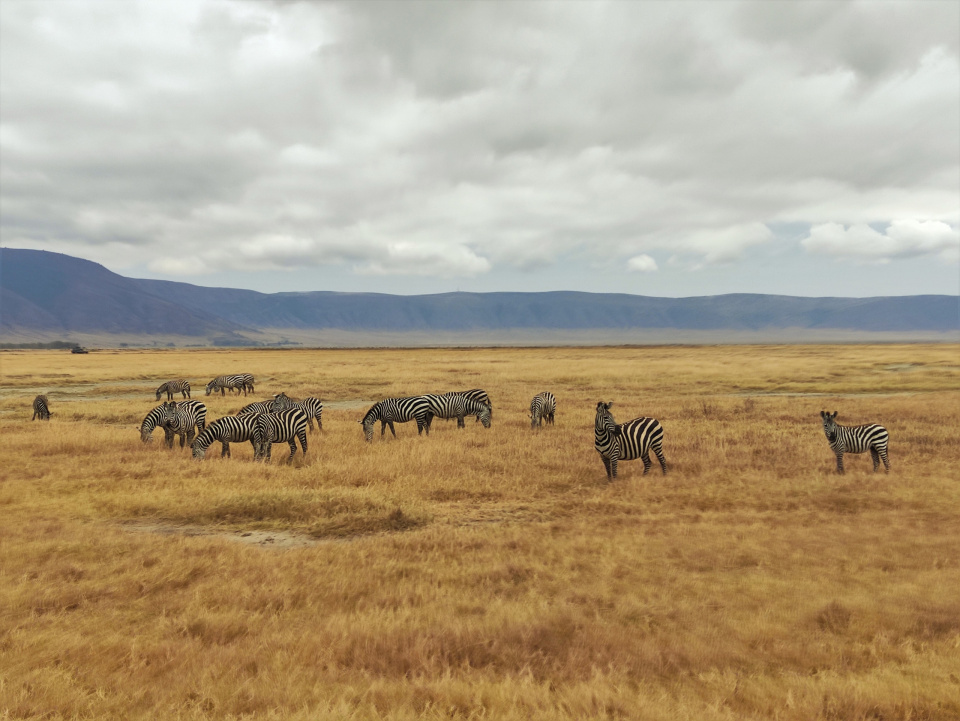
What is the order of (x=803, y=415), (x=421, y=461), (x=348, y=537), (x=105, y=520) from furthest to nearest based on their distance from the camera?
(x=803, y=415), (x=421, y=461), (x=105, y=520), (x=348, y=537)

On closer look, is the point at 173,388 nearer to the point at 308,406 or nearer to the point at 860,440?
the point at 308,406

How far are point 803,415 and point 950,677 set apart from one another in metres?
24.9

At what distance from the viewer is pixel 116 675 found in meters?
5.93

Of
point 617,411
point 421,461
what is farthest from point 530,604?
point 617,411

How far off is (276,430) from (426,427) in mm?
7276

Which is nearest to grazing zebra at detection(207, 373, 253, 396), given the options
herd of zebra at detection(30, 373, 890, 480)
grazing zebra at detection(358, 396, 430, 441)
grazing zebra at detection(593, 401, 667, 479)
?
herd of zebra at detection(30, 373, 890, 480)

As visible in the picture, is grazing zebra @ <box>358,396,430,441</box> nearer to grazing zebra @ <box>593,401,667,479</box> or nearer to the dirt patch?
grazing zebra @ <box>593,401,667,479</box>

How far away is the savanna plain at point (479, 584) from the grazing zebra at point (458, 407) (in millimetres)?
4960

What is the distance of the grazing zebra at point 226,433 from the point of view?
18172mm

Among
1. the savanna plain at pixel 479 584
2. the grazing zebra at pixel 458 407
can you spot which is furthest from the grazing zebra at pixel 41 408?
the grazing zebra at pixel 458 407

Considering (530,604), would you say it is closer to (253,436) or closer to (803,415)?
(253,436)

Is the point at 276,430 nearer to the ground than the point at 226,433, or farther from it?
farther from it

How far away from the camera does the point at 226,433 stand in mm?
18453

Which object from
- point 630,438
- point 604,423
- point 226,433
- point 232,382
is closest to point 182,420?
point 226,433
